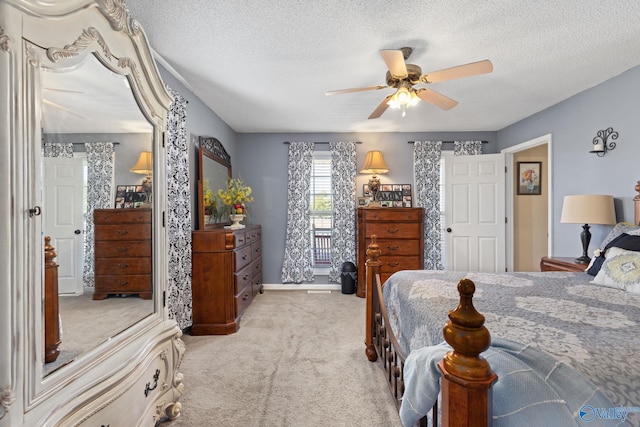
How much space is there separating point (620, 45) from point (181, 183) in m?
3.71

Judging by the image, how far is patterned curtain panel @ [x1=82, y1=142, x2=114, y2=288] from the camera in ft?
3.70

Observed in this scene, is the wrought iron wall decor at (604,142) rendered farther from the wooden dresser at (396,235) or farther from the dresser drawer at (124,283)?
the dresser drawer at (124,283)

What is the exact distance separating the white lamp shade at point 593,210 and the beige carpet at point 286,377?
2.29 m

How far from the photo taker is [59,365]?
976 mm

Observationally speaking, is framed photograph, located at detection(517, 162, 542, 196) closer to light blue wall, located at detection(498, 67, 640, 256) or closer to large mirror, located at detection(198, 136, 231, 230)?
light blue wall, located at detection(498, 67, 640, 256)

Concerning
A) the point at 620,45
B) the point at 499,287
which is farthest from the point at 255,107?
the point at 620,45

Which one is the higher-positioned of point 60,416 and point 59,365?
point 59,365

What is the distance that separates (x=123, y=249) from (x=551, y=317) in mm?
1966

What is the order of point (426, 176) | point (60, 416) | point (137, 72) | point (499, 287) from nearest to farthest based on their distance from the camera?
point (60, 416) < point (137, 72) < point (499, 287) < point (426, 176)

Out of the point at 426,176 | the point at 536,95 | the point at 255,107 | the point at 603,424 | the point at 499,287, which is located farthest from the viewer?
the point at 426,176

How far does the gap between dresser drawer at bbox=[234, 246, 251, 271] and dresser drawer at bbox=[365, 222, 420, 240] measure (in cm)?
168

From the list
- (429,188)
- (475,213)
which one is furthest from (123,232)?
(475,213)

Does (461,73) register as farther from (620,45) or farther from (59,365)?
(59,365)

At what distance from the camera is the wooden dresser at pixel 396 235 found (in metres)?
4.17
